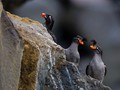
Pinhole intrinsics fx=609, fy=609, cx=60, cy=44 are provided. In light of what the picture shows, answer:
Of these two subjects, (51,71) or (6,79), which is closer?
(6,79)

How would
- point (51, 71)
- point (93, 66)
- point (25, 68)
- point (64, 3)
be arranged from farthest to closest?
point (64, 3) < point (93, 66) < point (51, 71) < point (25, 68)

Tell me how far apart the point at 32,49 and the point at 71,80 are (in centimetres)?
103

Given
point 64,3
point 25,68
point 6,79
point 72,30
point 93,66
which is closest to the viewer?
point 6,79

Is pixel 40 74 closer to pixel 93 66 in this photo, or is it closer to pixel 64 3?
pixel 93 66

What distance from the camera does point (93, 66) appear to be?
12312mm

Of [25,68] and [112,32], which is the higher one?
[25,68]

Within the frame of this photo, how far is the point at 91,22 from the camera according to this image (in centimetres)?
1973

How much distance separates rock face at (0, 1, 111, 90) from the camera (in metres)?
7.96

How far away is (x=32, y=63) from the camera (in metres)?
8.85

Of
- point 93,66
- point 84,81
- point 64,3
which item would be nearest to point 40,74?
point 84,81

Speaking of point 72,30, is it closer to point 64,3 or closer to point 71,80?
point 64,3

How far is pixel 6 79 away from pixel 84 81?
2.32 m

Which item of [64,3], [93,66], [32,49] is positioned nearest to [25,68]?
[32,49]

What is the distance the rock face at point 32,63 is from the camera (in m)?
7.96
